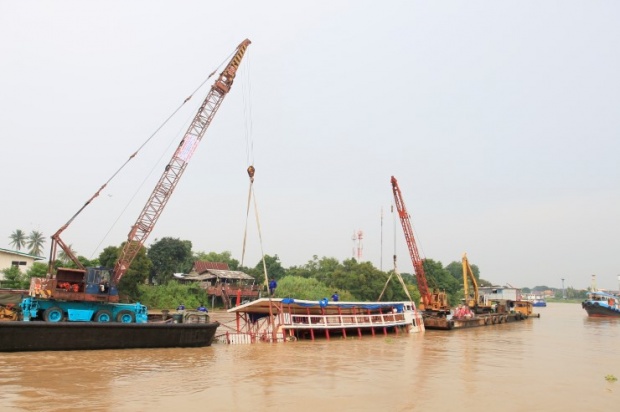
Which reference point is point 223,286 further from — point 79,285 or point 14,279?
point 79,285

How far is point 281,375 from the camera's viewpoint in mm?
15391

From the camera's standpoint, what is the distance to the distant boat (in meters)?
60.7

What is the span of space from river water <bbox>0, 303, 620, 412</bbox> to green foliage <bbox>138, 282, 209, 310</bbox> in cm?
2910

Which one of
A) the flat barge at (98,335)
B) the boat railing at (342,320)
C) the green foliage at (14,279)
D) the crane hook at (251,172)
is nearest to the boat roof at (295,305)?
the boat railing at (342,320)

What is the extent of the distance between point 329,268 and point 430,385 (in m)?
57.0

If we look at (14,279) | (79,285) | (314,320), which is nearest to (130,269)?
(14,279)

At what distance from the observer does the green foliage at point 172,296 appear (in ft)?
160

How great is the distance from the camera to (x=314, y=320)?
1064 inches

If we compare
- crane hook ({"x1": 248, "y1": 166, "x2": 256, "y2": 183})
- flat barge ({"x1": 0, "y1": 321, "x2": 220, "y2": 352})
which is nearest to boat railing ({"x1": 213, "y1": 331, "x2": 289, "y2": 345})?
flat barge ({"x1": 0, "y1": 321, "x2": 220, "y2": 352})

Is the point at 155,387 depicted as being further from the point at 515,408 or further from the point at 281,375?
the point at 515,408

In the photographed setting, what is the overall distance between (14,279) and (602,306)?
6712cm

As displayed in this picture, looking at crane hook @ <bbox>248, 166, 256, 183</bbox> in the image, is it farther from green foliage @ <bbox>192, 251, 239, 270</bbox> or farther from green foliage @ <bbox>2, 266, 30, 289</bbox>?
green foliage @ <bbox>192, 251, 239, 270</bbox>

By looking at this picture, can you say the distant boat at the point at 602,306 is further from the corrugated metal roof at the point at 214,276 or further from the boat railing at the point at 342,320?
the corrugated metal roof at the point at 214,276

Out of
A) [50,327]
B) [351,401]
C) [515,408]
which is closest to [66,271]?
[50,327]
